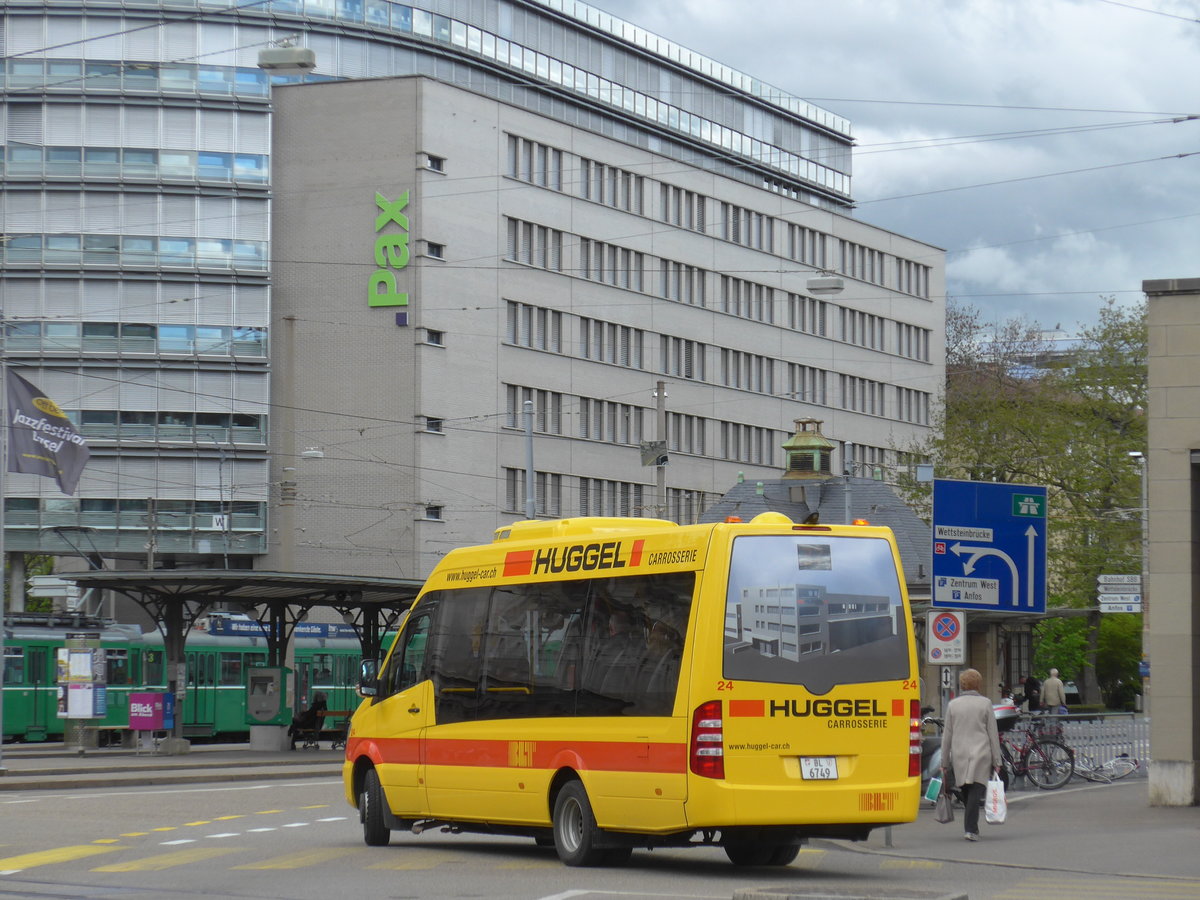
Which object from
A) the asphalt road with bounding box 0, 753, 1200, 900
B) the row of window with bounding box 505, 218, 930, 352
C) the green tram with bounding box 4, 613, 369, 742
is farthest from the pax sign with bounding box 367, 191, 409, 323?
the asphalt road with bounding box 0, 753, 1200, 900

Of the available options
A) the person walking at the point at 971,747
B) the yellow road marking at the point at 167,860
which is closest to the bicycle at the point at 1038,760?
the person walking at the point at 971,747

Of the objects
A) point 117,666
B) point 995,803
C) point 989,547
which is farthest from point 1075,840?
point 117,666

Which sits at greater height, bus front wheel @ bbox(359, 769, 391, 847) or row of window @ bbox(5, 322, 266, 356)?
row of window @ bbox(5, 322, 266, 356)

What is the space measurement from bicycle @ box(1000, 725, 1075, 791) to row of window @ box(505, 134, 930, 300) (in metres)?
50.4

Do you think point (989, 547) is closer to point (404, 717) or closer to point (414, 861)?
point (404, 717)

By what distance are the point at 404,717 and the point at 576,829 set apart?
302 centimetres

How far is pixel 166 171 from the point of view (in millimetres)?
70875

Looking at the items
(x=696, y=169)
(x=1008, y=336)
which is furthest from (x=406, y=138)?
(x=1008, y=336)

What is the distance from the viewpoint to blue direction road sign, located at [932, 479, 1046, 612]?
65.3 feet

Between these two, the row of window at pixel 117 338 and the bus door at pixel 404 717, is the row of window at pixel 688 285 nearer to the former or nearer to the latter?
the row of window at pixel 117 338

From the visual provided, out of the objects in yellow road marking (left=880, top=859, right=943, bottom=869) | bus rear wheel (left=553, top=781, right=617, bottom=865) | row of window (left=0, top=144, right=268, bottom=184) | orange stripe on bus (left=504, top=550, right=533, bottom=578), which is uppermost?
row of window (left=0, top=144, right=268, bottom=184)

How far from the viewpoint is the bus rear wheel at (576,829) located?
15.6m

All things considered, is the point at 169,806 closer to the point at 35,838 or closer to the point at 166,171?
the point at 35,838

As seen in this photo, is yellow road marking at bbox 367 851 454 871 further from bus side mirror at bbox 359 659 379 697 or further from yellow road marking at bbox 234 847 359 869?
bus side mirror at bbox 359 659 379 697
